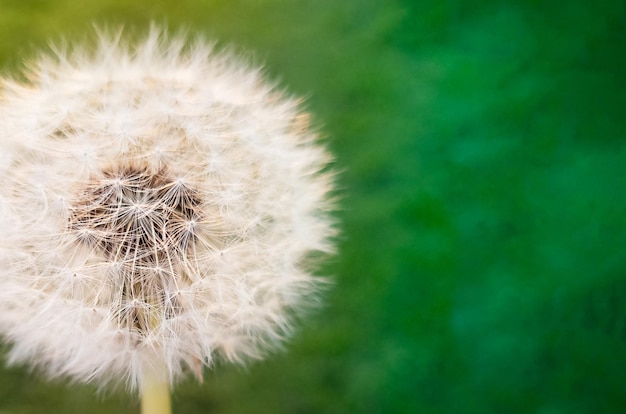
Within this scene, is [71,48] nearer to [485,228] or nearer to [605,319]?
[485,228]

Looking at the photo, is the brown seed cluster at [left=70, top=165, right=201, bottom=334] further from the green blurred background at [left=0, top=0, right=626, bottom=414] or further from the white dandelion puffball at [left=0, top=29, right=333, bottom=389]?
the green blurred background at [left=0, top=0, right=626, bottom=414]

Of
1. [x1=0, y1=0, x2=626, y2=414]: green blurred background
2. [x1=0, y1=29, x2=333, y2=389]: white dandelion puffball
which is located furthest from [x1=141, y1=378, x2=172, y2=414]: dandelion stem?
[x1=0, y1=0, x2=626, y2=414]: green blurred background

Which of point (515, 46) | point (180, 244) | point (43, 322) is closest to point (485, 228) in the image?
point (515, 46)

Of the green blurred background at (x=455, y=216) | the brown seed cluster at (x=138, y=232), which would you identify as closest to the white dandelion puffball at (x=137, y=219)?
the brown seed cluster at (x=138, y=232)

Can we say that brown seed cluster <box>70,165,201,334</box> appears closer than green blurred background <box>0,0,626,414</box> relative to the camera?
Yes

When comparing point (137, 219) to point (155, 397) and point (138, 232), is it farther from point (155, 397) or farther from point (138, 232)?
point (155, 397)

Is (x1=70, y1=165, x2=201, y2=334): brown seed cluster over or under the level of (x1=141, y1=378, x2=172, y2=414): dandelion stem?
over
